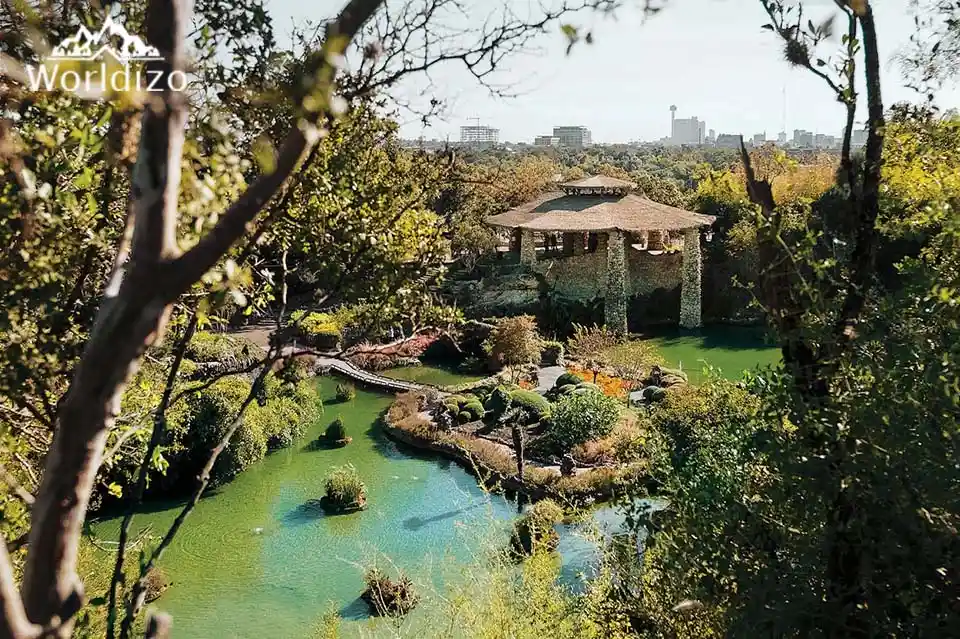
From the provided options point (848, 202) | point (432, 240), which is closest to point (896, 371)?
point (848, 202)

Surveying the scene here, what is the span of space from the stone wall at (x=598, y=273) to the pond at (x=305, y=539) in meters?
9.25

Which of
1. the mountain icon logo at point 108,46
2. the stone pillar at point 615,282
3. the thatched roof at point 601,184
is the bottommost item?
the stone pillar at point 615,282

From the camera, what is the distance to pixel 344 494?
10.5 m

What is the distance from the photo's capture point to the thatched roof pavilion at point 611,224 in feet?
65.6

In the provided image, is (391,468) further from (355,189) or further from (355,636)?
(355,189)

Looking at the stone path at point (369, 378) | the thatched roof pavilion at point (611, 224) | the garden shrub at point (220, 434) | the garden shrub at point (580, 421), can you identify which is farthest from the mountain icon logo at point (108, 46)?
the thatched roof pavilion at point (611, 224)

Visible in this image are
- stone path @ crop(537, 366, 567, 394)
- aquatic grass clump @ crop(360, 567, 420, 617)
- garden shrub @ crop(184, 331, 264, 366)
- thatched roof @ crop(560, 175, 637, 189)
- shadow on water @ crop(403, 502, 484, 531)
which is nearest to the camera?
aquatic grass clump @ crop(360, 567, 420, 617)

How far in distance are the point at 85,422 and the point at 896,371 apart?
243 centimetres

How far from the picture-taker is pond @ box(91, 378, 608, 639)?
7.84m

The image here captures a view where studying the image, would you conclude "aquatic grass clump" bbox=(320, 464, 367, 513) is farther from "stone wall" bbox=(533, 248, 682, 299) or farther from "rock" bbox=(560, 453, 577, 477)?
"stone wall" bbox=(533, 248, 682, 299)

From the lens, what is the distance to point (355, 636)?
24.1ft

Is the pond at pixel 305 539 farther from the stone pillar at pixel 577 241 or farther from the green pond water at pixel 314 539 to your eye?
the stone pillar at pixel 577 241

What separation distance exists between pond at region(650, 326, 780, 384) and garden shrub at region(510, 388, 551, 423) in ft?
12.3

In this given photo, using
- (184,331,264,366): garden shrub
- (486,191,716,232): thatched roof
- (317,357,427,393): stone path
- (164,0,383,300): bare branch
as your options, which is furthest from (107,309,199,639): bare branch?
(486,191,716,232): thatched roof
